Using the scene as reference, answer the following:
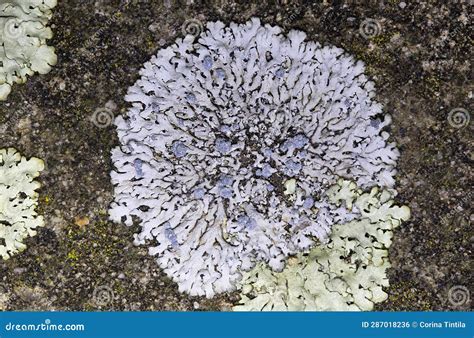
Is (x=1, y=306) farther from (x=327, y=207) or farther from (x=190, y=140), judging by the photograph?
(x=327, y=207)

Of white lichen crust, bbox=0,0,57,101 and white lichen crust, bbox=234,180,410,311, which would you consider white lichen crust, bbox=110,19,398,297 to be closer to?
white lichen crust, bbox=234,180,410,311

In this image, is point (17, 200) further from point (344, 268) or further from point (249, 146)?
point (344, 268)

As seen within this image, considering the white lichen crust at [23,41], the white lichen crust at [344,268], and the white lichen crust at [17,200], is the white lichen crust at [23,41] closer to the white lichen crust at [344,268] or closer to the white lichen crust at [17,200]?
the white lichen crust at [17,200]

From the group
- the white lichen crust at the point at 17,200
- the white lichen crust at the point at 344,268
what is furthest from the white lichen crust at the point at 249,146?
the white lichen crust at the point at 17,200

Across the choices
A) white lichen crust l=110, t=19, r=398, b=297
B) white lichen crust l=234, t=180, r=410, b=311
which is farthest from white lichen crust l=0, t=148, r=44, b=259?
white lichen crust l=234, t=180, r=410, b=311

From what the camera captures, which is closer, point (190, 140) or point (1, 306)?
point (190, 140)

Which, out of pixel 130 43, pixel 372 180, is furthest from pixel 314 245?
pixel 130 43
